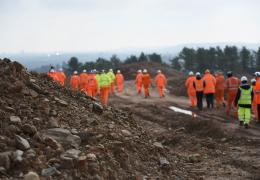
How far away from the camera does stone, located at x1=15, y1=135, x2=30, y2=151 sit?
707cm

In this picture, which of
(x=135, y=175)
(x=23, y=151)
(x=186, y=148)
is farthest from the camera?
(x=186, y=148)

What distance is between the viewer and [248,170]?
388 inches

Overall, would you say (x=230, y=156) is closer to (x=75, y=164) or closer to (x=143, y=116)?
(x=75, y=164)

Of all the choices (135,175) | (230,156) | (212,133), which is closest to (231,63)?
(212,133)

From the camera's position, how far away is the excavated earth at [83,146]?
23.1 feet

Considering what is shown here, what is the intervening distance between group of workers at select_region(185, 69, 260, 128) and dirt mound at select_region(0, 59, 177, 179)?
5.57 m

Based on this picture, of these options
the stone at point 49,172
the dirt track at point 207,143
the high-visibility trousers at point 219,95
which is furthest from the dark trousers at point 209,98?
the stone at point 49,172

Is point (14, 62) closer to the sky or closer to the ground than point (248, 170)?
closer to the sky

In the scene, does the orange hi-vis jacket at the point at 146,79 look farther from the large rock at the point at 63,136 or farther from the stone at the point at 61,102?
the large rock at the point at 63,136

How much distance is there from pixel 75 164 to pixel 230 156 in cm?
513

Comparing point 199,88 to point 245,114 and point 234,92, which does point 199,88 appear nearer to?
point 234,92

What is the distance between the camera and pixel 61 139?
795 cm

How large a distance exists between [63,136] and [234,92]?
37.5ft

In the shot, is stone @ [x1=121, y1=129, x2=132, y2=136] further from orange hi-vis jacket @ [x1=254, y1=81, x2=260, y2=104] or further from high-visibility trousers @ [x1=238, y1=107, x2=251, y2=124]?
orange hi-vis jacket @ [x1=254, y1=81, x2=260, y2=104]
